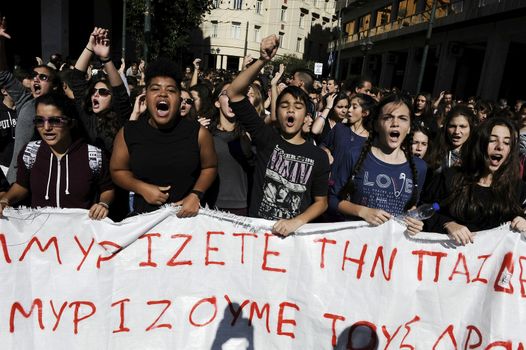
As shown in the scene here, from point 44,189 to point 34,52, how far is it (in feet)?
78.2

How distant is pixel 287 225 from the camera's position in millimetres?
2383

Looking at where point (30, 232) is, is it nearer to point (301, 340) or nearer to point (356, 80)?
point (301, 340)

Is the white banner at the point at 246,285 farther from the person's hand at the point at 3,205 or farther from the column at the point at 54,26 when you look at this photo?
the column at the point at 54,26

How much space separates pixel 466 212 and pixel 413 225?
38 cm

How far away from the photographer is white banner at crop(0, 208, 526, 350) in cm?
235

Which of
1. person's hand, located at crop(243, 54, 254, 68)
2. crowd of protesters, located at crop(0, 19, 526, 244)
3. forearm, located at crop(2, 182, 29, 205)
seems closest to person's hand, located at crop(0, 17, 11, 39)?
crowd of protesters, located at crop(0, 19, 526, 244)

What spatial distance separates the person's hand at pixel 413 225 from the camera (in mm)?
2355

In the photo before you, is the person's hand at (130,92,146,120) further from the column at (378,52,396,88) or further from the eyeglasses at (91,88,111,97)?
the column at (378,52,396,88)

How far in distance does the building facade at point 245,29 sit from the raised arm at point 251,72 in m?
42.0

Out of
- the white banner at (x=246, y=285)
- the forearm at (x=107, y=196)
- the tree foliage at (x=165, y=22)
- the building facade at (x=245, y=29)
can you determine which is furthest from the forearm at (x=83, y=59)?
the building facade at (x=245, y=29)

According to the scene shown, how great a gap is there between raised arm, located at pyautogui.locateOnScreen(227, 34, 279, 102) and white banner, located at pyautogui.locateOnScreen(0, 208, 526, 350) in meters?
0.74

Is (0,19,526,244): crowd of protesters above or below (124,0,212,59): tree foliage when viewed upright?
below

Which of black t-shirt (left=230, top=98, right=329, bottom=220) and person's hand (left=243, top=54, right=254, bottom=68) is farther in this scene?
person's hand (left=243, top=54, right=254, bottom=68)

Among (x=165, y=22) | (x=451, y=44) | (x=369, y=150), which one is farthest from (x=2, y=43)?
(x=451, y=44)
